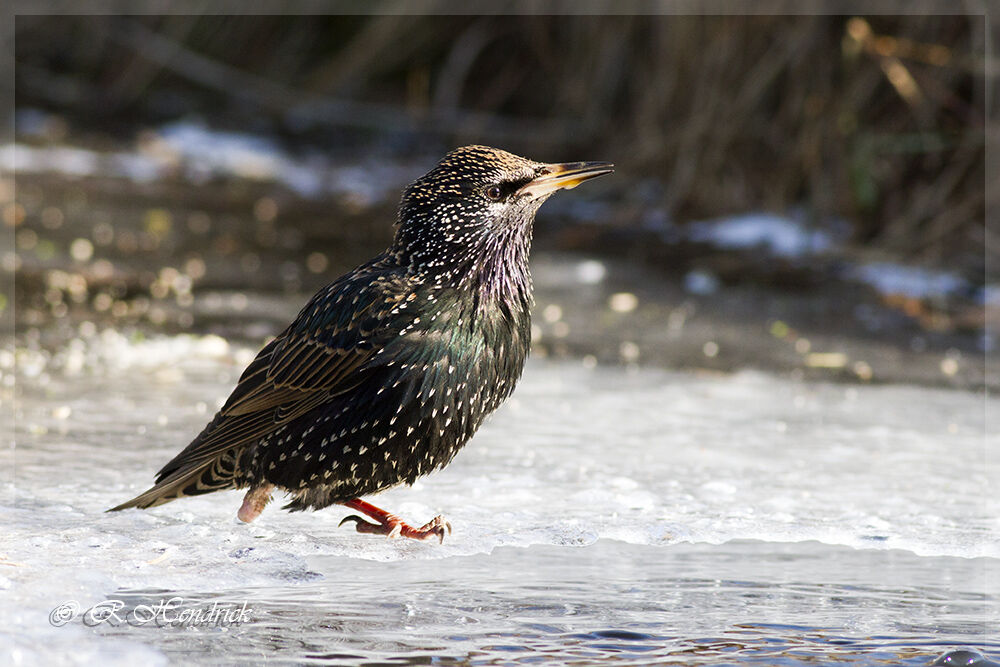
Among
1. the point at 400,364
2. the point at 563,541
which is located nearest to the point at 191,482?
the point at 400,364

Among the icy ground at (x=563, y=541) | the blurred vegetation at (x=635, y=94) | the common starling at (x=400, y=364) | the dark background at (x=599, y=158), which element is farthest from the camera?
the blurred vegetation at (x=635, y=94)

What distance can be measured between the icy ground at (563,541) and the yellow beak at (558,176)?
2.84 ft

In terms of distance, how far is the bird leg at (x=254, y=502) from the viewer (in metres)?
3.71

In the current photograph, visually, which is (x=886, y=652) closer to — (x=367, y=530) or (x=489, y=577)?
(x=489, y=577)

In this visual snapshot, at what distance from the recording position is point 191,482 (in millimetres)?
3740

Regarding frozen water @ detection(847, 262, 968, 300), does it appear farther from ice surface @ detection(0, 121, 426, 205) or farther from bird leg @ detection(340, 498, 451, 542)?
bird leg @ detection(340, 498, 451, 542)

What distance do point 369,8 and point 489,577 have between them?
291 inches

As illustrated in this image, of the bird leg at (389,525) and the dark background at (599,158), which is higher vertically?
the dark background at (599,158)

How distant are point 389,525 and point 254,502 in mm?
379

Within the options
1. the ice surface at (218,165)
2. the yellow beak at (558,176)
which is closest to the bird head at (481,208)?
the yellow beak at (558,176)

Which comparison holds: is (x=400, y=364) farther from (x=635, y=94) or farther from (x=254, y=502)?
(x=635, y=94)

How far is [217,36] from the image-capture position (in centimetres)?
1041

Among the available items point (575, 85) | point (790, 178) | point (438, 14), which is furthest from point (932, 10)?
point (438, 14)

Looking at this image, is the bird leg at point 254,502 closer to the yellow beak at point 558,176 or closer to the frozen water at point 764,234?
the yellow beak at point 558,176
